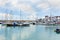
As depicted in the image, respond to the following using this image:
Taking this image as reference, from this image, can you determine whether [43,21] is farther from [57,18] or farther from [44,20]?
[57,18]

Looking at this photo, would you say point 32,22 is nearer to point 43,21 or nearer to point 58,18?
point 43,21

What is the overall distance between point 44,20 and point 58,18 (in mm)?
10645

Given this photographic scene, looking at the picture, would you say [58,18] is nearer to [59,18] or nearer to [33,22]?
[59,18]

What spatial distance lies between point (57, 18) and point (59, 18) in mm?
1490

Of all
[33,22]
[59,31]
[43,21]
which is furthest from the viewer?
[43,21]

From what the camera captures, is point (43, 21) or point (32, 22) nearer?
point (32, 22)

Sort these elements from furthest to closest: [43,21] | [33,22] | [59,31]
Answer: [43,21]
[33,22]
[59,31]

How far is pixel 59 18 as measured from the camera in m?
100

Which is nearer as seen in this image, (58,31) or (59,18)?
(58,31)

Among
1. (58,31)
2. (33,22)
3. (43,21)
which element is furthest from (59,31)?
(43,21)

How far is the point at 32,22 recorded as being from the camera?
8156 cm

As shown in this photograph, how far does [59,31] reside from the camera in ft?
95.9

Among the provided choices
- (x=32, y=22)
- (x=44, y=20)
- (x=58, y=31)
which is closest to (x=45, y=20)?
(x=44, y=20)

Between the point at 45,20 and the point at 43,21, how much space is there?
1.76 meters
